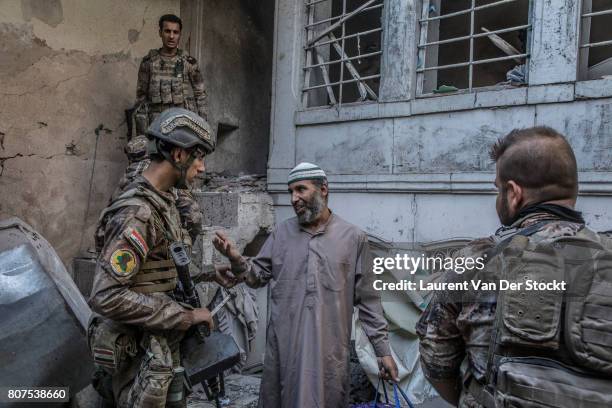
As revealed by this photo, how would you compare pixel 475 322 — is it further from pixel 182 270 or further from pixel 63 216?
pixel 63 216

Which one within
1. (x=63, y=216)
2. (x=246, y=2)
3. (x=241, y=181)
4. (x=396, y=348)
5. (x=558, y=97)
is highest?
(x=246, y=2)

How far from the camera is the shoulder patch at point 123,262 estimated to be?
2404mm

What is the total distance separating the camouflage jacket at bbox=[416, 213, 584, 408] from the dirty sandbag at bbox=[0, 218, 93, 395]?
2938 mm

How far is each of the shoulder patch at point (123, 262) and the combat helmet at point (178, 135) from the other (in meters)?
0.51

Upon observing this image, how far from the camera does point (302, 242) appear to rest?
12.3ft

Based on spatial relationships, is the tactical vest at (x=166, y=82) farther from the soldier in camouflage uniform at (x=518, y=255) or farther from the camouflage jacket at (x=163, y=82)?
the soldier in camouflage uniform at (x=518, y=255)

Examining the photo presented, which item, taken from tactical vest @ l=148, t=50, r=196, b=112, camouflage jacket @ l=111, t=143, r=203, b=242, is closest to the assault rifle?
camouflage jacket @ l=111, t=143, r=203, b=242

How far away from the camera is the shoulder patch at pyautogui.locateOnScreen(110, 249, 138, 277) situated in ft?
7.89

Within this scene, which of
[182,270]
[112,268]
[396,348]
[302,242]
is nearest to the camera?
[112,268]

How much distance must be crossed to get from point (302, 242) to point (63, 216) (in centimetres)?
417

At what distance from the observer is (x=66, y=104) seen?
663 centimetres

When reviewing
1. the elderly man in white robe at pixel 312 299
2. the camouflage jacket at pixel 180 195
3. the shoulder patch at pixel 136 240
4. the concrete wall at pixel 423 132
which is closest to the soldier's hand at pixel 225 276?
the elderly man in white robe at pixel 312 299

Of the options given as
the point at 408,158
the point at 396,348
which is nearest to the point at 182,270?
the point at 396,348

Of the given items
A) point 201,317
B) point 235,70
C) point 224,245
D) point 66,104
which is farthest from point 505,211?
point 235,70
